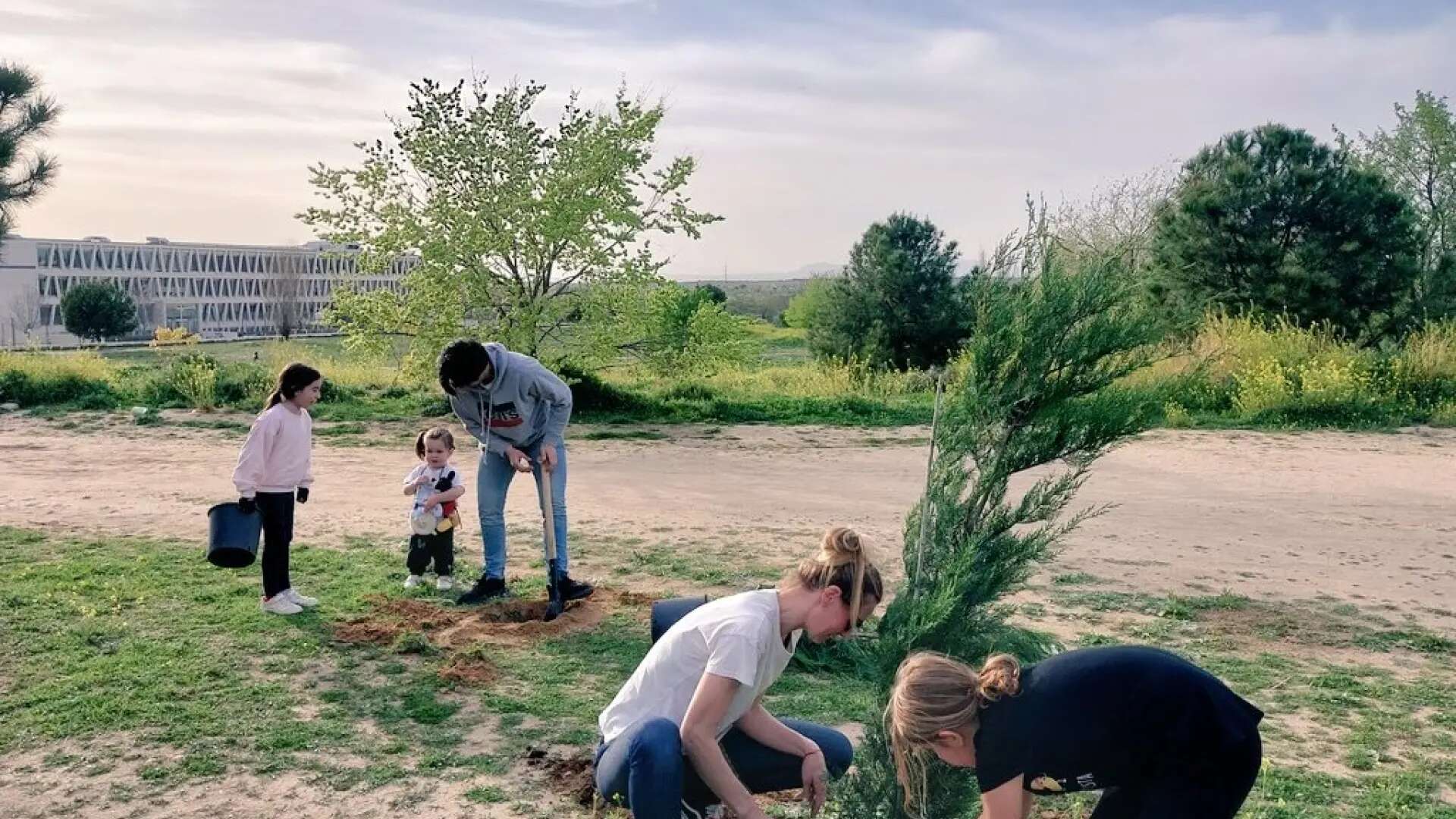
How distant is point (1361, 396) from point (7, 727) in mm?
16990

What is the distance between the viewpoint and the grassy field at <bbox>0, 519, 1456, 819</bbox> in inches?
185

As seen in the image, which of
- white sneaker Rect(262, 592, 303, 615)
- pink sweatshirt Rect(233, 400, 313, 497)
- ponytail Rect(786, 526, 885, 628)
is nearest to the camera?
ponytail Rect(786, 526, 885, 628)

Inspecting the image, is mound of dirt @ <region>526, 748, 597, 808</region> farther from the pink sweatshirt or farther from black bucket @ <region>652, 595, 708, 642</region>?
the pink sweatshirt

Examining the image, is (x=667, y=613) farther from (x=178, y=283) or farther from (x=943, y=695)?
(x=178, y=283)

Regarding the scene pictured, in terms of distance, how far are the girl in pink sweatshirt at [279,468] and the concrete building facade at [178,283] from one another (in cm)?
5803

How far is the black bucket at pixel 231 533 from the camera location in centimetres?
673

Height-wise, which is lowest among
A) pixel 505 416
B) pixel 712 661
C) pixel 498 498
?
pixel 498 498

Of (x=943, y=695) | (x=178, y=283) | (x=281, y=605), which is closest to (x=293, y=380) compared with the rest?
(x=281, y=605)

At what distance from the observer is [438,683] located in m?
5.83

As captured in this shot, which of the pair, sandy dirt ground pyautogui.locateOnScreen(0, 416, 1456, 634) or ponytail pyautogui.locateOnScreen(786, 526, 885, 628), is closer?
ponytail pyautogui.locateOnScreen(786, 526, 885, 628)

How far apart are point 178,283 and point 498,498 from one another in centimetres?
8097

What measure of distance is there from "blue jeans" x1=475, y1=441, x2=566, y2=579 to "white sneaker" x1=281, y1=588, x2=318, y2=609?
1.05 meters

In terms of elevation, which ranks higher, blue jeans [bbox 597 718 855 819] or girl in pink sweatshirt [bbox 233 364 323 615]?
girl in pink sweatshirt [bbox 233 364 323 615]

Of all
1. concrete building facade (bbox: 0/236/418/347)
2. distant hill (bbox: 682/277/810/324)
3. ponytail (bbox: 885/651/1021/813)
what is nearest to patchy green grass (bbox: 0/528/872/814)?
ponytail (bbox: 885/651/1021/813)
